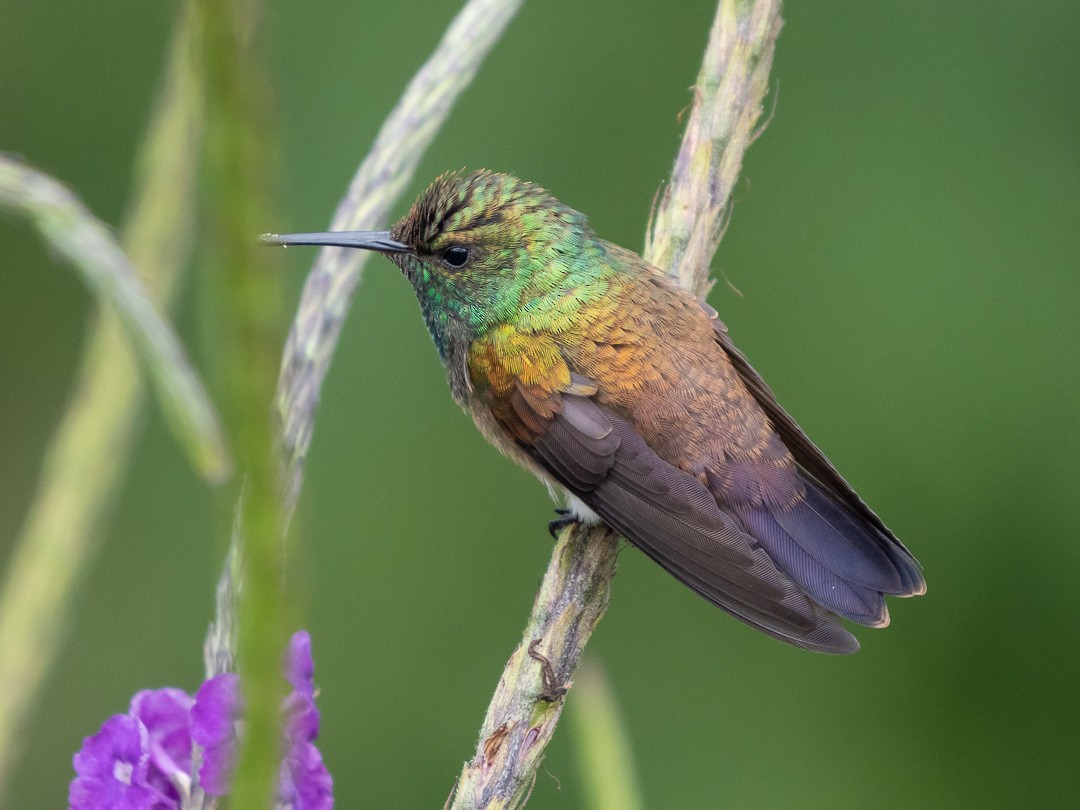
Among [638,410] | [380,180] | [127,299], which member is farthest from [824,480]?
[127,299]

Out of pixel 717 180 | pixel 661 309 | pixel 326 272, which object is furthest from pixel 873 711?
pixel 326 272

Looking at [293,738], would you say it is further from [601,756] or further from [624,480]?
[624,480]

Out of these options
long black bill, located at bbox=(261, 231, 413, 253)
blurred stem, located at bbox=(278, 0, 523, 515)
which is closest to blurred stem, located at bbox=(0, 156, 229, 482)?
long black bill, located at bbox=(261, 231, 413, 253)

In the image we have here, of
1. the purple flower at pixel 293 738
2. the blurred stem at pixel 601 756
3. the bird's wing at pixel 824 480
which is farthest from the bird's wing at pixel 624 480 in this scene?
the purple flower at pixel 293 738

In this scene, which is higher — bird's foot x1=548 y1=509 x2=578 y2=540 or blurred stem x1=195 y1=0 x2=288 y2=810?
bird's foot x1=548 y1=509 x2=578 y2=540

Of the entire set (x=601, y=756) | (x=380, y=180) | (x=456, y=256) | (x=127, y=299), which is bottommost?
(x=601, y=756)

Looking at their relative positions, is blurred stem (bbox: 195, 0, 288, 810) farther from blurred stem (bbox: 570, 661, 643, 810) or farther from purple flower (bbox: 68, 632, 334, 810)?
blurred stem (bbox: 570, 661, 643, 810)
